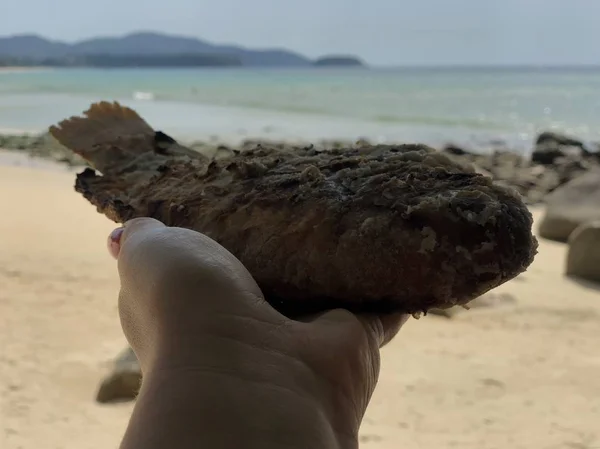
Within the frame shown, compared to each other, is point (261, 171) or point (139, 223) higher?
point (261, 171)

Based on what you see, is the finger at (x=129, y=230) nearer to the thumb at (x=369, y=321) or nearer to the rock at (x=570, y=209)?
the thumb at (x=369, y=321)

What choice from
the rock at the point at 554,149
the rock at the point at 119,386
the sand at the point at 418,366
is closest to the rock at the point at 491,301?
the sand at the point at 418,366

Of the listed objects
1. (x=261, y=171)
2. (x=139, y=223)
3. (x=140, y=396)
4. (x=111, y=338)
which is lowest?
(x=111, y=338)

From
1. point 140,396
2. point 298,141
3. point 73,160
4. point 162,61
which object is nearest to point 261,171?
point 140,396

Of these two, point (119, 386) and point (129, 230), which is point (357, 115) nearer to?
point (119, 386)

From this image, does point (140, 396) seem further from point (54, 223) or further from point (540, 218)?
point (540, 218)

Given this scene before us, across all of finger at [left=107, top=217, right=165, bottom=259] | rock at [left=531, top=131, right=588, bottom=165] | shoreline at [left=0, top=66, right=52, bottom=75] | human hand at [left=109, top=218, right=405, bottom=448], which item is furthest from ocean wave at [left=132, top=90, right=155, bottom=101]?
shoreline at [left=0, top=66, right=52, bottom=75]

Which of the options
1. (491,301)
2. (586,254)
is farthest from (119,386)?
(586,254)
